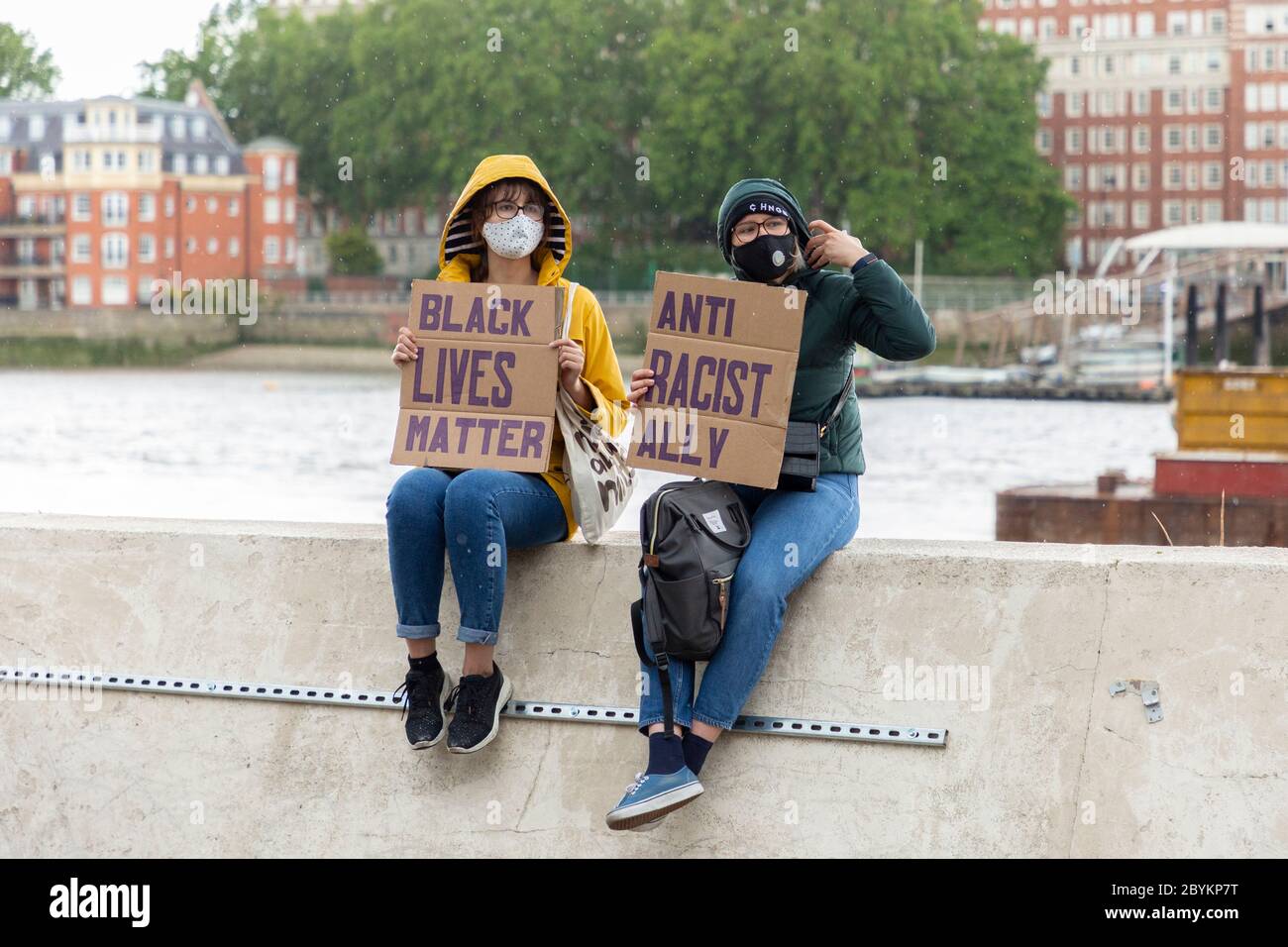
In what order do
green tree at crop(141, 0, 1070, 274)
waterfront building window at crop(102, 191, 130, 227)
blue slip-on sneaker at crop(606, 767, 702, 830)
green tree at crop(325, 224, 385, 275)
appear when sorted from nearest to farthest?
blue slip-on sneaker at crop(606, 767, 702, 830), green tree at crop(141, 0, 1070, 274), green tree at crop(325, 224, 385, 275), waterfront building window at crop(102, 191, 130, 227)

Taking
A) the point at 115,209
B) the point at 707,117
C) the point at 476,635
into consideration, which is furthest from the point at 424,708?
the point at 115,209

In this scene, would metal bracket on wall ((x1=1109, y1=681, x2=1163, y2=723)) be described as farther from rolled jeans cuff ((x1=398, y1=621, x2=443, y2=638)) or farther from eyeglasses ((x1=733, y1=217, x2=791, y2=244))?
rolled jeans cuff ((x1=398, y1=621, x2=443, y2=638))

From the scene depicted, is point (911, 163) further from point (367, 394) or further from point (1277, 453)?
point (1277, 453)

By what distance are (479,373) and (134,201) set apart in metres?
79.1

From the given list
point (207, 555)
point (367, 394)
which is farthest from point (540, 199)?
point (367, 394)

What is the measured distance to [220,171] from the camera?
7900 centimetres

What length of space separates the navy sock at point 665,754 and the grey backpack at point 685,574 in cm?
2

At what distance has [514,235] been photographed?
391 cm

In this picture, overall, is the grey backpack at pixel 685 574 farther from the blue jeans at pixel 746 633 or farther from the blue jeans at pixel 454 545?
the blue jeans at pixel 454 545

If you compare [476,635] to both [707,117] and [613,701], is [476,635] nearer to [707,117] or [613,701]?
[613,701]

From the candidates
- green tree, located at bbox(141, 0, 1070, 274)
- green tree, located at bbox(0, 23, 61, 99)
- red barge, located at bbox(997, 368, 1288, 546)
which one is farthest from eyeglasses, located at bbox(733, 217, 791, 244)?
green tree, located at bbox(0, 23, 61, 99)

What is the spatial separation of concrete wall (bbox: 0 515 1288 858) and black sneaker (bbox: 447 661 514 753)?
0.36ft

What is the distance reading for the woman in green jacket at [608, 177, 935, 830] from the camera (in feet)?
11.1

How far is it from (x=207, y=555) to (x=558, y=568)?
832 millimetres
